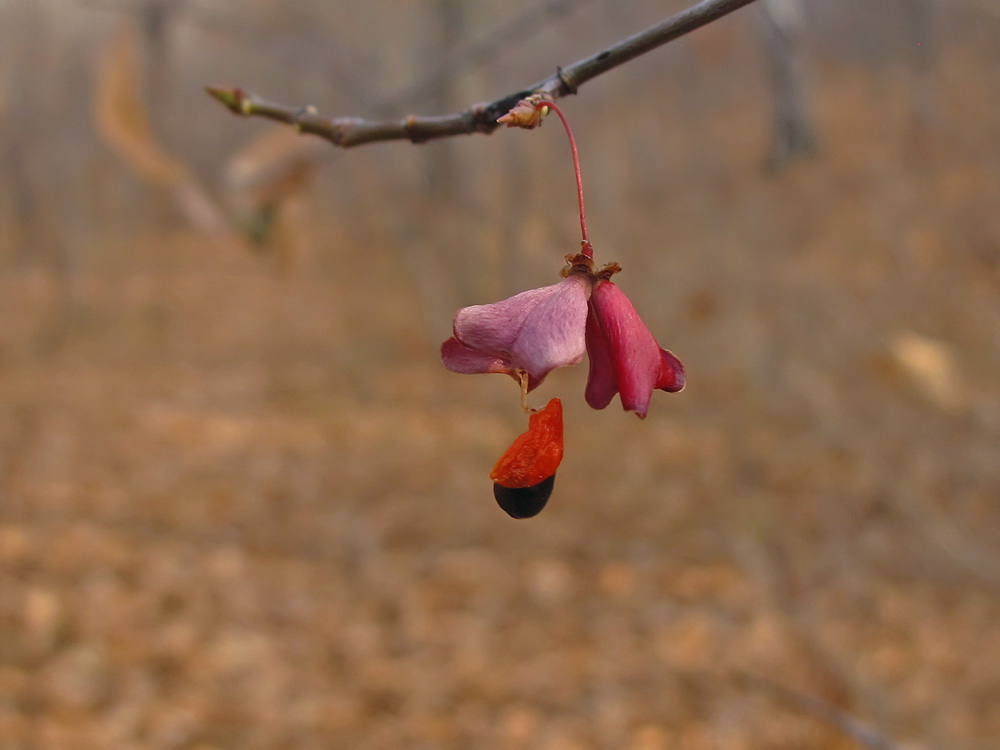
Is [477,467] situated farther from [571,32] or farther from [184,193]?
[571,32]

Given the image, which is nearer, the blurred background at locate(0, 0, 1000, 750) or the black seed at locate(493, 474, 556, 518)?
the black seed at locate(493, 474, 556, 518)

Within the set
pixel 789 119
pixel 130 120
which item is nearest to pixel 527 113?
pixel 130 120

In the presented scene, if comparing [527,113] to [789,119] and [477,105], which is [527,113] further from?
[789,119]

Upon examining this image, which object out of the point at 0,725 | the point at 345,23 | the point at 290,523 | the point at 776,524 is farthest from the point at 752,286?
the point at 345,23

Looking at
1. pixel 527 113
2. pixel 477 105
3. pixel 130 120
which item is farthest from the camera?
pixel 130 120

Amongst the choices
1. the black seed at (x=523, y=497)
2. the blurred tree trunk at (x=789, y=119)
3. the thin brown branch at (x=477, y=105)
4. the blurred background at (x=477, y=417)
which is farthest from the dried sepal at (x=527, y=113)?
the blurred tree trunk at (x=789, y=119)

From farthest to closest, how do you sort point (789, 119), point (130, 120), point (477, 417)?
point (789, 119), point (477, 417), point (130, 120)

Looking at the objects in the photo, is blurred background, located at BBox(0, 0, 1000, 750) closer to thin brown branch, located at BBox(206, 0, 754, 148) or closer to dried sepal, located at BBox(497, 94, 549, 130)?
thin brown branch, located at BBox(206, 0, 754, 148)

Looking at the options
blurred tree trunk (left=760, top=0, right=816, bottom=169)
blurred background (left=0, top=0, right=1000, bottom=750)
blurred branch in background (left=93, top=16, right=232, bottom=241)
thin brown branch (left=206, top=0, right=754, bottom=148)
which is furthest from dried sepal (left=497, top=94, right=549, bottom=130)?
blurred tree trunk (left=760, top=0, right=816, bottom=169)
